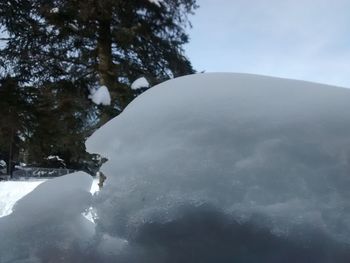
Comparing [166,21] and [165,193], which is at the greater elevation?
[166,21]

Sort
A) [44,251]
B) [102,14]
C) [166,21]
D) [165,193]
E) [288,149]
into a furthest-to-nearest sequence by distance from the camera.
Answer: [166,21] → [102,14] → [44,251] → [165,193] → [288,149]

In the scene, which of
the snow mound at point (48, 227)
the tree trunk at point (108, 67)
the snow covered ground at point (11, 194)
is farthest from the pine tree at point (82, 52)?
the snow mound at point (48, 227)

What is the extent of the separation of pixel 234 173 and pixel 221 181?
9 cm

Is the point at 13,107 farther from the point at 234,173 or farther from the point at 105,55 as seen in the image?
the point at 234,173

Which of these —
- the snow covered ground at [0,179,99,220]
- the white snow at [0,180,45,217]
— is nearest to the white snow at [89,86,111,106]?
the snow covered ground at [0,179,99,220]

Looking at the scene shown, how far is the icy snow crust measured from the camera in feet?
6.77

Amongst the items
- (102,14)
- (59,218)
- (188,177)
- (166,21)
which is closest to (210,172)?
(188,177)

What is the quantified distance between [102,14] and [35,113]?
9.12ft

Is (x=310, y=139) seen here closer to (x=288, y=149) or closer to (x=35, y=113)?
(x=288, y=149)

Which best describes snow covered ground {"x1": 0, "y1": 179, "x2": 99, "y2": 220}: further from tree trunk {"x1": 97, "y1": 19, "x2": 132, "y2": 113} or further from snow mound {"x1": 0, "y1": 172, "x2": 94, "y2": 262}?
tree trunk {"x1": 97, "y1": 19, "x2": 132, "y2": 113}

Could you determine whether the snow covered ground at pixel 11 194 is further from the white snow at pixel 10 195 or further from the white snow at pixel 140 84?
the white snow at pixel 140 84

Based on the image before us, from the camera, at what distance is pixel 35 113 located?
8.80 m

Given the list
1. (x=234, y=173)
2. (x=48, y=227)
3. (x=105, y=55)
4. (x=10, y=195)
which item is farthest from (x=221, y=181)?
(x=10, y=195)

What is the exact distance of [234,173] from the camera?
2109 mm
